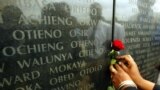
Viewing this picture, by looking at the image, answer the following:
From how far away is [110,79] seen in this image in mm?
1216

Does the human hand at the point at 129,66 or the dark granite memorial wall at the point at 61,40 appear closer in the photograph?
the dark granite memorial wall at the point at 61,40

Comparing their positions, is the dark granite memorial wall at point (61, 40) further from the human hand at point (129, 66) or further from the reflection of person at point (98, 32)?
the human hand at point (129, 66)

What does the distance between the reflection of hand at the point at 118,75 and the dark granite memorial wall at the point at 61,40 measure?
86 mm

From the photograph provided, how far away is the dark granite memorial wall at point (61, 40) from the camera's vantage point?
0.76m

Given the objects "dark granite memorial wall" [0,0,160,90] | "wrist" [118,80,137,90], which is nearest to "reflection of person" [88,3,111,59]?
"dark granite memorial wall" [0,0,160,90]

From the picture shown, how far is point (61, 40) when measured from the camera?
927mm

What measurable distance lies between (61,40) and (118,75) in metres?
0.36

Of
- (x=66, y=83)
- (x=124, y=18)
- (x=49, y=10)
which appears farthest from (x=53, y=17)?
(x=124, y=18)

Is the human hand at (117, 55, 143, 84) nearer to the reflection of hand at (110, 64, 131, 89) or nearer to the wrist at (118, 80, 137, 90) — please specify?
the reflection of hand at (110, 64, 131, 89)

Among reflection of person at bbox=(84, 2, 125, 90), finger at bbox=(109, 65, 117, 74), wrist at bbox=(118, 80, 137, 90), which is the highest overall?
reflection of person at bbox=(84, 2, 125, 90)

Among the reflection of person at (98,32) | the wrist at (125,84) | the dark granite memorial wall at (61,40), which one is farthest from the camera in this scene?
the reflection of person at (98,32)

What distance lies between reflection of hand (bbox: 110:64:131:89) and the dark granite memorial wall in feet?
0.28

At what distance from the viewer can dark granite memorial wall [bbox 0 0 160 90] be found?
0.76 meters

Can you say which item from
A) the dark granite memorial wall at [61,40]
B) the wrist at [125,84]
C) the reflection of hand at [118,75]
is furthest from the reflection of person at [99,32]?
the wrist at [125,84]
